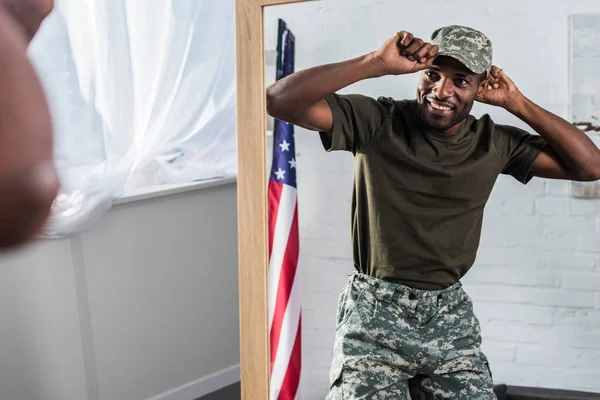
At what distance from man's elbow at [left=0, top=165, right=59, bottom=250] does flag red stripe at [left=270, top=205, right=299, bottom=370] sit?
3.45 feet

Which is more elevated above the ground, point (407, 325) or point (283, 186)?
point (283, 186)

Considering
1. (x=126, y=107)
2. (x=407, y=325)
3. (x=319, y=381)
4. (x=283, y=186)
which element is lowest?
(x=319, y=381)

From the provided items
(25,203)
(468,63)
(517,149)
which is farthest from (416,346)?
(25,203)

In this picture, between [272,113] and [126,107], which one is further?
[126,107]

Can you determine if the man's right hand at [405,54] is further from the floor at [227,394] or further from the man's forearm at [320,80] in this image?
the floor at [227,394]

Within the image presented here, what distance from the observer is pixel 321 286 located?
136cm

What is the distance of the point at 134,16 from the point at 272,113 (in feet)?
2.47

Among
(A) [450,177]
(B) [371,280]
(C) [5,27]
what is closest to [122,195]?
(B) [371,280]

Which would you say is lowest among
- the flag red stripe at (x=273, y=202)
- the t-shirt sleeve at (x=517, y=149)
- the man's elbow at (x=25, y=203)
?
the flag red stripe at (x=273, y=202)

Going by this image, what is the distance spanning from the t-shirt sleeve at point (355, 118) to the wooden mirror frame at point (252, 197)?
0.54 ft

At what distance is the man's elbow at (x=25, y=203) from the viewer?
30cm

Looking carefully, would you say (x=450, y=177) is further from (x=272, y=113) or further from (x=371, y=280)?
(x=272, y=113)

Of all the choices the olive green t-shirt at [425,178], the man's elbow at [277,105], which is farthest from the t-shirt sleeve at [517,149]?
the man's elbow at [277,105]

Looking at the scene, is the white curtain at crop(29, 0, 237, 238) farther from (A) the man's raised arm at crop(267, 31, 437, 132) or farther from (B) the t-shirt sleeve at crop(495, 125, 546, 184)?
(B) the t-shirt sleeve at crop(495, 125, 546, 184)
